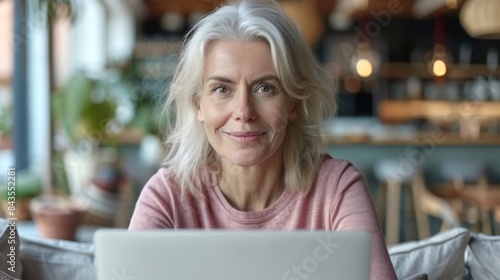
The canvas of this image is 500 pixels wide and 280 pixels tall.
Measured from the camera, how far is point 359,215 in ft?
5.35

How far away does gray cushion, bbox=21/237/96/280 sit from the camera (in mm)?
1884

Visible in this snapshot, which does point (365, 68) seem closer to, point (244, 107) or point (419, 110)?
point (419, 110)

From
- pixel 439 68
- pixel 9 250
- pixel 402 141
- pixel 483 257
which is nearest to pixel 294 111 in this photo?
pixel 483 257

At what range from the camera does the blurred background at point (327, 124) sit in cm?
456

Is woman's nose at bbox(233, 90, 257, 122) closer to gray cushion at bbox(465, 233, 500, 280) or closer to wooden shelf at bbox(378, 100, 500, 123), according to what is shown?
gray cushion at bbox(465, 233, 500, 280)

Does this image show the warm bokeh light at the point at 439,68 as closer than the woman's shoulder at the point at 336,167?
No

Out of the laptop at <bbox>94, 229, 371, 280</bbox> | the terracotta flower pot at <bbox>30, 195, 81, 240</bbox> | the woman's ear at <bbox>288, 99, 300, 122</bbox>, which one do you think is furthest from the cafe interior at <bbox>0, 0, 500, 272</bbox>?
the laptop at <bbox>94, 229, 371, 280</bbox>

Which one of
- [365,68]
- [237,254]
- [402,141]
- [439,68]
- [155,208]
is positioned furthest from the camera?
[365,68]

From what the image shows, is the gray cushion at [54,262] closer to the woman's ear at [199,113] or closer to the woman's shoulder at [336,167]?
the woman's ear at [199,113]

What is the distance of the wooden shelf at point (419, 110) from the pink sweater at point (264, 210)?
29.0ft

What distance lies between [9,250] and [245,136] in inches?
25.5

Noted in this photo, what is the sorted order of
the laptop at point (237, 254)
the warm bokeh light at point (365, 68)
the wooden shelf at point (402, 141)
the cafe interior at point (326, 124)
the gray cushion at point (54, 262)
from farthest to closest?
the warm bokeh light at point (365, 68)
the wooden shelf at point (402, 141)
the cafe interior at point (326, 124)
the gray cushion at point (54, 262)
the laptop at point (237, 254)

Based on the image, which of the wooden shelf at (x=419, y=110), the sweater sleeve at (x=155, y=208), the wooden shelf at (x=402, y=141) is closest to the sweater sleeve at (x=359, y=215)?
the sweater sleeve at (x=155, y=208)

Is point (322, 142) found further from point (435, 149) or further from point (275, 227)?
point (435, 149)
